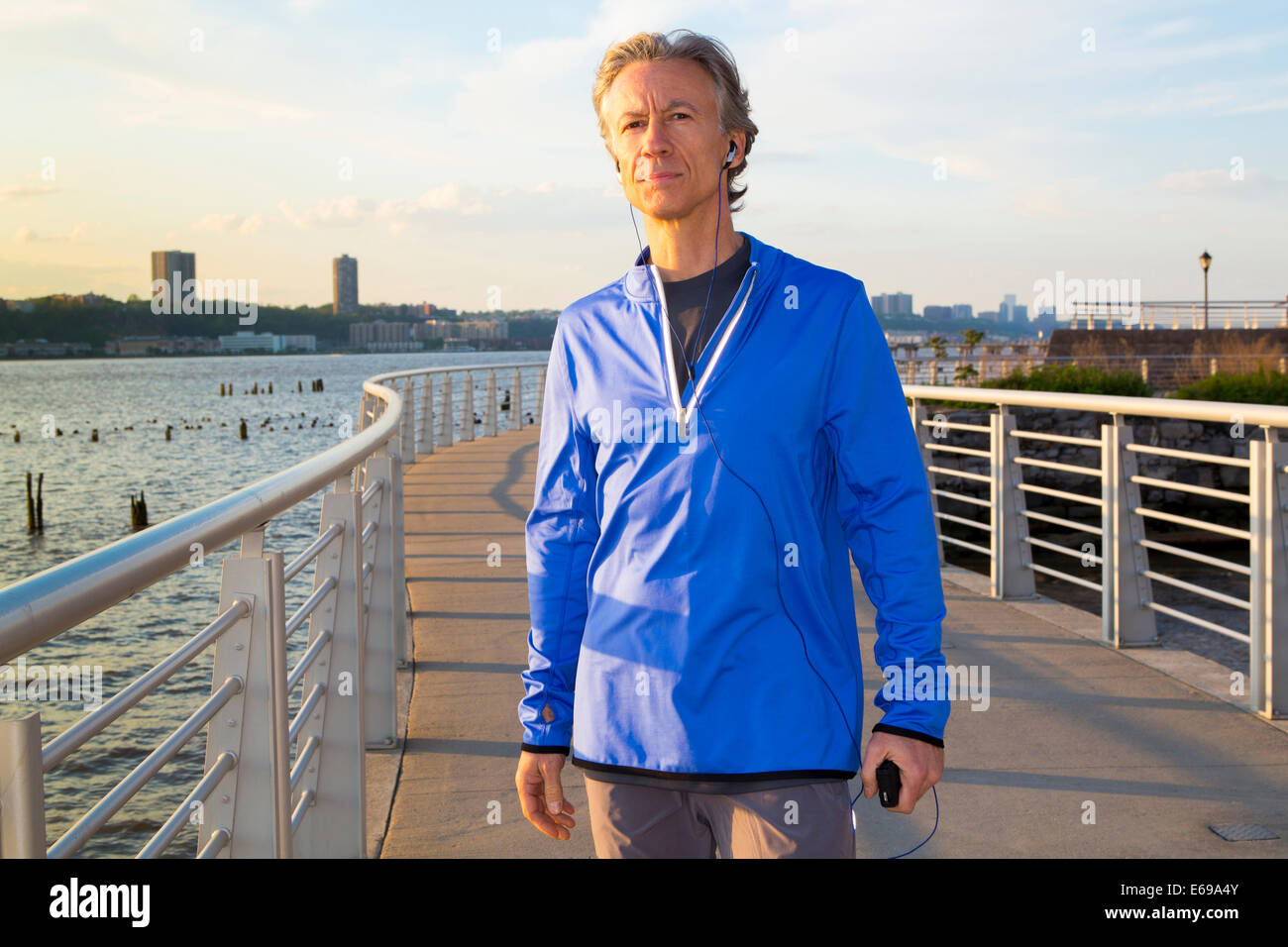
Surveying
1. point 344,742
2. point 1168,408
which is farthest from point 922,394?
point 344,742

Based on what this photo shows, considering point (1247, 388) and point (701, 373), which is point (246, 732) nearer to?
point (701, 373)

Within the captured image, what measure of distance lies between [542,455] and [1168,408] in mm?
3391

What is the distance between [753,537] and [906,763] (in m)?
0.38

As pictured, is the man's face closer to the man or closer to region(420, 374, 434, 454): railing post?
the man

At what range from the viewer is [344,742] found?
306 centimetres

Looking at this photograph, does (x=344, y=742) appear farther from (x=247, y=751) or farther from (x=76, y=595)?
(x=76, y=595)

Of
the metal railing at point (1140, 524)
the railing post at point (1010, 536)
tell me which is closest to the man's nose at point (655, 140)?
the metal railing at point (1140, 524)

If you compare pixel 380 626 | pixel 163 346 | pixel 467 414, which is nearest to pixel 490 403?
pixel 467 414

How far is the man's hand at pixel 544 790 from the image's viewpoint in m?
1.78

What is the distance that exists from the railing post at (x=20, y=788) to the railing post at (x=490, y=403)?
16459 mm

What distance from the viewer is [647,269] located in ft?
5.73

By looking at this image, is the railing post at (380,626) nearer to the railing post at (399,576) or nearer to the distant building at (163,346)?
the railing post at (399,576)

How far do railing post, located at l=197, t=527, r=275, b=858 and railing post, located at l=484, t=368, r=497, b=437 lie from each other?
51.1 ft

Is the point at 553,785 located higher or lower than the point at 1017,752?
higher
